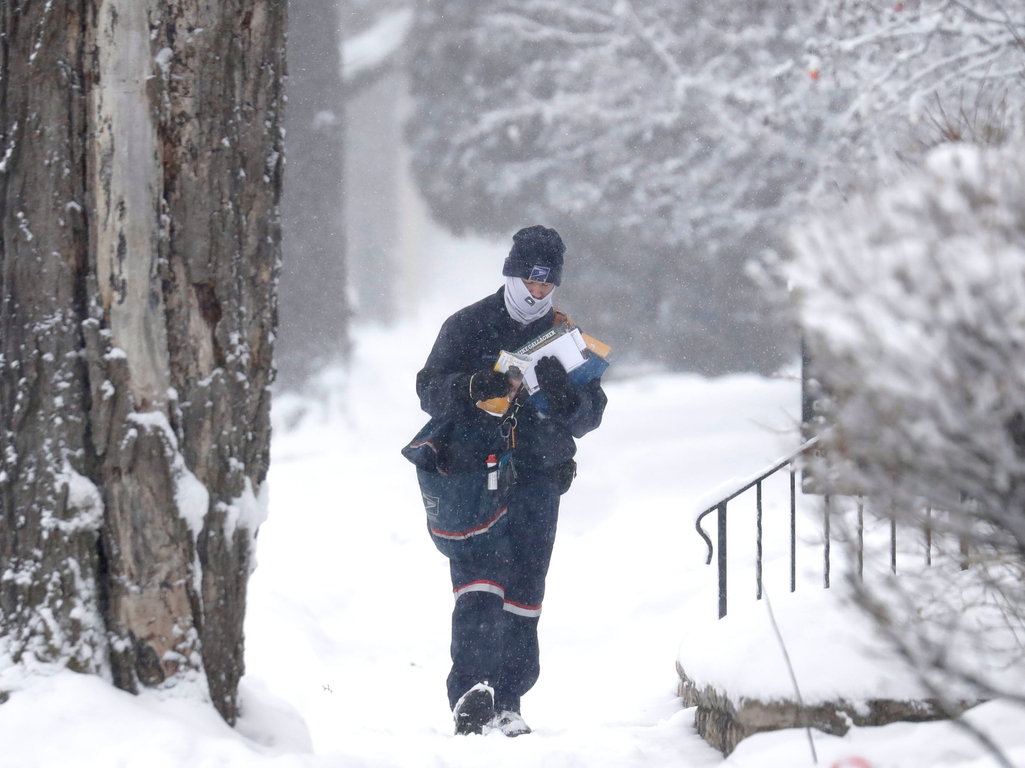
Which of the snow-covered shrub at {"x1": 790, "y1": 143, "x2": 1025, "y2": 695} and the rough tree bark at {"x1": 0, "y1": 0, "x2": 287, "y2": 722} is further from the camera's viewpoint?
the rough tree bark at {"x1": 0, "y1": 0, "x2": 287, "y2": 722}

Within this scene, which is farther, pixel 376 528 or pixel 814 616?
pixel 376 528

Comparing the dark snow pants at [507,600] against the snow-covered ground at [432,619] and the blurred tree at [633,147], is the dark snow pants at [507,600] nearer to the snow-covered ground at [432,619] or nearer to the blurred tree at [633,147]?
the snow-covered ground at [432,619]

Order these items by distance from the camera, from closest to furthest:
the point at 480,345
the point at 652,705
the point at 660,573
Answer: the point at 480,345, the point at 652,705, the point at 660,573

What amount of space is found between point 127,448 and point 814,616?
2.02 meters

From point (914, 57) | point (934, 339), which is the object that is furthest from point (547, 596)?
point (934, 339)

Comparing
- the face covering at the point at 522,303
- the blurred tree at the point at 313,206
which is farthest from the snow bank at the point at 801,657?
the blurred tree at the point at 313,206

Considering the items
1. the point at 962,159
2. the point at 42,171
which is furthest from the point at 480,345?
the point at 962,159

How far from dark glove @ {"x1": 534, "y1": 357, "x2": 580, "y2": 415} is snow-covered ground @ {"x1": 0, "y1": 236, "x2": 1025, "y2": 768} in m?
0.74

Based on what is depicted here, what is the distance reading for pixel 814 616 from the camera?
311 centimetres

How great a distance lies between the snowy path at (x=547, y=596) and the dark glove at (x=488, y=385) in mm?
977

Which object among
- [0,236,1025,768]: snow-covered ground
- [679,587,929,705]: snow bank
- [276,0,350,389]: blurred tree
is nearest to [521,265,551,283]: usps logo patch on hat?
[0,236,1025,768]: snow-covered ground

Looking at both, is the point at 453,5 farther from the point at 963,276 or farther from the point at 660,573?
the point at 963,276

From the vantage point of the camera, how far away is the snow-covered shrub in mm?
1646

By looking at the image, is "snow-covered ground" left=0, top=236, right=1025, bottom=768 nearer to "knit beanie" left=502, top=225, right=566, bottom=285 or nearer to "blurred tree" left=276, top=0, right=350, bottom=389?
"blurred tree" left=276, top=0, right=350, bottom=389
